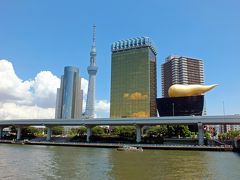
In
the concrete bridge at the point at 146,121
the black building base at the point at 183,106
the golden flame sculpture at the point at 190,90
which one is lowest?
the concrete bridge at the point at 146,121

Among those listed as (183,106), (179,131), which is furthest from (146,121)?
(183,106)

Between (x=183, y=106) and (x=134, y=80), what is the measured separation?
64960 mm

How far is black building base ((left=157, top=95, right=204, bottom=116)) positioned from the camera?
3834 inches

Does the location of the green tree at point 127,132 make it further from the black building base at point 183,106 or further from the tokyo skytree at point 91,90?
the tokyo skytree at point 91,90

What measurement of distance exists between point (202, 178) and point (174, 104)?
73705mm

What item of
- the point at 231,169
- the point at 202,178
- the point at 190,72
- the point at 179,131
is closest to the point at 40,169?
the point at 202,178

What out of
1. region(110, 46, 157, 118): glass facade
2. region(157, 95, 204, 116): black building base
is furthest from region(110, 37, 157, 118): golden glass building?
region(157, 95, 204, 116): black building base

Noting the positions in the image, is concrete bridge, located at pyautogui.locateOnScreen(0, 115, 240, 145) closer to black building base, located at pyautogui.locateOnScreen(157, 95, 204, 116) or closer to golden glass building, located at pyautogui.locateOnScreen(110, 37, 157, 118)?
black building base, located at pyautogui.locateOnScreen(157, 95, 204, 116)

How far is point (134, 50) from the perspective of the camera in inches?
6516

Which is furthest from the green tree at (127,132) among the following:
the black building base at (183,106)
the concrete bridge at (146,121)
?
the black building base at (183,106)

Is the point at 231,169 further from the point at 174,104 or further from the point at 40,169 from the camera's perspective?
the point at 174,104

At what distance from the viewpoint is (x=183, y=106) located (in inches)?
3888

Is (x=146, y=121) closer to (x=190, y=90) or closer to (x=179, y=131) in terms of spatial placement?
(x=179, y=131)

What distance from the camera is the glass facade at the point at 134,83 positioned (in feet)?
516
